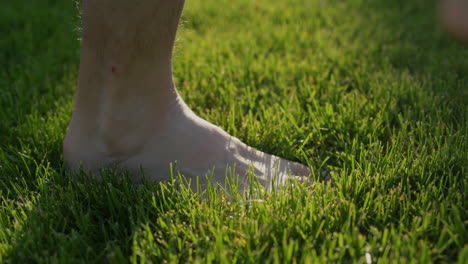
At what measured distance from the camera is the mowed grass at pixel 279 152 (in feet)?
3.49

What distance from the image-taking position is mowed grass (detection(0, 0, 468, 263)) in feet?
3.49

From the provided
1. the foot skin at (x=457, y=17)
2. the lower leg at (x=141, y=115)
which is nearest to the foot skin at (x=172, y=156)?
the lower leg at (x=141, y=115)

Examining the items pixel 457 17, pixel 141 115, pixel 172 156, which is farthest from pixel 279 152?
pixel 457 17

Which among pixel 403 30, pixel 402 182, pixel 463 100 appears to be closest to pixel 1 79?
pixel 402 182

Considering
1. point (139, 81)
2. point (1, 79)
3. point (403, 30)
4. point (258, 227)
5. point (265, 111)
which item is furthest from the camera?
point (403, 30)

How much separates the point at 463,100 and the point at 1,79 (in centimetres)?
192

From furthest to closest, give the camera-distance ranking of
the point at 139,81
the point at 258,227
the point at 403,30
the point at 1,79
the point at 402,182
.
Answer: the point at 403,30 < the point at 1,79 < the point at 139,81 < the point at 402,182 < the point at 258,227

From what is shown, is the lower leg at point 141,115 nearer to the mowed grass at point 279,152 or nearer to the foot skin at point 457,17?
the mowed grass at point 279,152

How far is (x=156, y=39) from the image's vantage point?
1335mm

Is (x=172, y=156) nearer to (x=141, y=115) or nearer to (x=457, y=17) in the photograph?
(x=141, y=115)

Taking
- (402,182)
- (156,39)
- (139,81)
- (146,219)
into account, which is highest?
(156,39)

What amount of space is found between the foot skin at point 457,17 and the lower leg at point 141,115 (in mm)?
581

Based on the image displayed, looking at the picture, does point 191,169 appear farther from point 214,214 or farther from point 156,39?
point 156,39

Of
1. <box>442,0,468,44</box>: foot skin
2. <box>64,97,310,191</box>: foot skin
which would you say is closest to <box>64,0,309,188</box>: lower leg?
<box>64,97,310,191</box>: foot skin
